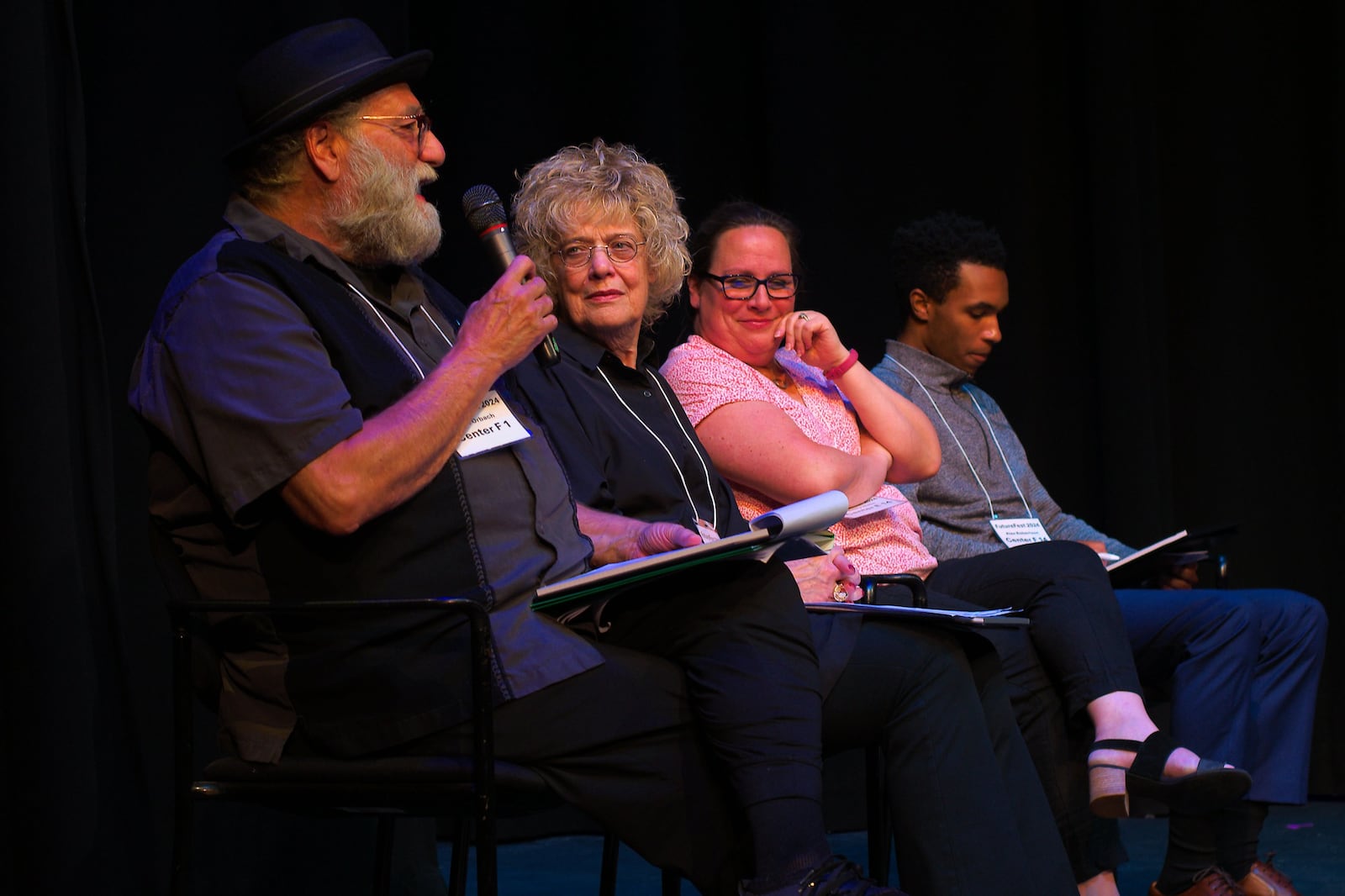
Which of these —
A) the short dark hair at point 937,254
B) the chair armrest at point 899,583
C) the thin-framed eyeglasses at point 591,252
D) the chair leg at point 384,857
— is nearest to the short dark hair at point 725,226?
the thin-framed eyeglasses at point 591,252

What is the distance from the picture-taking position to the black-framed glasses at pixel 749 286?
247cm

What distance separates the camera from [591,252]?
2.20 metres

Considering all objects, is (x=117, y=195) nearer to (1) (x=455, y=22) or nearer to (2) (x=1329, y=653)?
(1) (x=455, y=22)

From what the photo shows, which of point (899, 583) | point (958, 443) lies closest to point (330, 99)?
point (899, 583)

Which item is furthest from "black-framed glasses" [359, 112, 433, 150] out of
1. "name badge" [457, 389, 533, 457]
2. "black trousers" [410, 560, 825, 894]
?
"black trousers" [410, 560, 825, 894]

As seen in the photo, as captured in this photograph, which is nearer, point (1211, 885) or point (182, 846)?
point (182, 846)

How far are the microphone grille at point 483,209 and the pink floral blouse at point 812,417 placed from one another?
2.04ft

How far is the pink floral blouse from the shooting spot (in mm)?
2305

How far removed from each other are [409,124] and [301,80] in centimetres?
15

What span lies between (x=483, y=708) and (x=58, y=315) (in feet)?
3.46

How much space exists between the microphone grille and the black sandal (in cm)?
128

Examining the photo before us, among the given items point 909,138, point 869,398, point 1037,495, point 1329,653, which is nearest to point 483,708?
point 869,398

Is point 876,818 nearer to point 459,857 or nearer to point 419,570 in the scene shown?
point 459,857

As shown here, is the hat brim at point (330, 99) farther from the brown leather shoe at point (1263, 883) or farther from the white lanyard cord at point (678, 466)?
the brown leather shoe at point (1263, 883)
